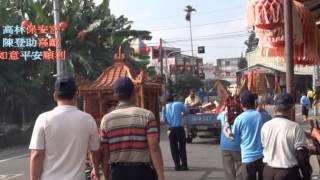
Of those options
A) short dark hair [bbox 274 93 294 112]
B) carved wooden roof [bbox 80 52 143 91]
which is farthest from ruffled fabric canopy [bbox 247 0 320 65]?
carved wooden roof [bbox 80 52 143 91]

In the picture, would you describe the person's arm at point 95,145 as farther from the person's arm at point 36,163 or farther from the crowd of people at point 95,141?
the person's arm at point 36,163

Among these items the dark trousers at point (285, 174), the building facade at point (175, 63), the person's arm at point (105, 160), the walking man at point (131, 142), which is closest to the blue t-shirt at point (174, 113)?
the dark trousers at point (285, 174)

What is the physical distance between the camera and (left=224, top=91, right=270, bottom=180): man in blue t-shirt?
7.62m

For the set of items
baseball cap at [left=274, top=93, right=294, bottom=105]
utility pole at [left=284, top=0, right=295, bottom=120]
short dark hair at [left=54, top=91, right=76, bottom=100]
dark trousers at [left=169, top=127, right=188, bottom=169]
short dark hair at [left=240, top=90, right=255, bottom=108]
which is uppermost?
utility pole at [left=284, top=0, right=295, bottom=120]

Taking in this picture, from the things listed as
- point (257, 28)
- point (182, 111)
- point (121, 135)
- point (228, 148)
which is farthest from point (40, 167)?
point (182, 111)

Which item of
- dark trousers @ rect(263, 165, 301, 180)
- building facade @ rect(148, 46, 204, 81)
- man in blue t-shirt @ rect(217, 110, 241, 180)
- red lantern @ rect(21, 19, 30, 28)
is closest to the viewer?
dark trousers @ rect(263, 165, 301, 180)

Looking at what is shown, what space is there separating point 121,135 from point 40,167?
80cm

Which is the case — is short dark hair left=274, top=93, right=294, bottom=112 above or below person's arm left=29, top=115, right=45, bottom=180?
above

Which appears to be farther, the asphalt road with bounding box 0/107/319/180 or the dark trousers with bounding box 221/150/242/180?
the asphalt road with bounding box 0/107/319/180

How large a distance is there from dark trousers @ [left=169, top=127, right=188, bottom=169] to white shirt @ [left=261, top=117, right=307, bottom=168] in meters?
7.77

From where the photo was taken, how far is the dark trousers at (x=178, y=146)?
13633 mm

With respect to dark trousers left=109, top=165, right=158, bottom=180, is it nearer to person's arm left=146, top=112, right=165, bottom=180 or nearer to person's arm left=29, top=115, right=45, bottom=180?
person's arm left=146, top=112, right=165, bottom=180

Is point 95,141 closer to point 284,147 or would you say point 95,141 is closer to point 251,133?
point 284,147

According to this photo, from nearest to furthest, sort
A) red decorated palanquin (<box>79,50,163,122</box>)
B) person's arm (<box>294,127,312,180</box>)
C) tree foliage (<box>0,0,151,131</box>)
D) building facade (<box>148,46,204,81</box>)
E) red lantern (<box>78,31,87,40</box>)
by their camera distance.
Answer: person's arm (<box>294,127,312,180</box>)
red decorated palanquin (<box>79,50,163,122</box>)
tree foliage (<box>0,0,151,131</box>)
red lantern (<box>78,31,87,40</box>)
building facade (<box>148,46,204,81</box>)
